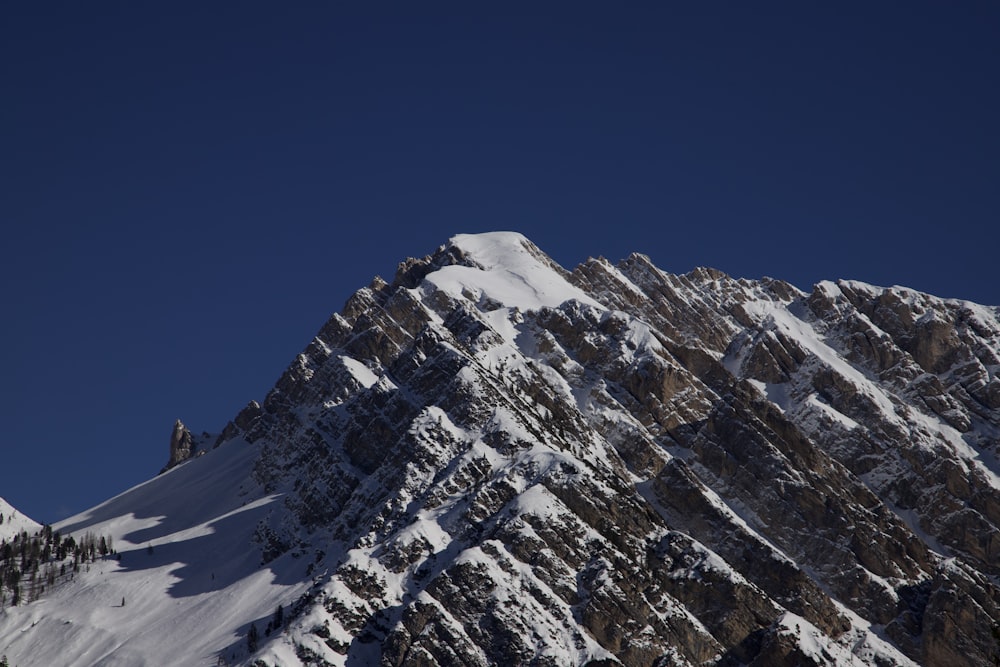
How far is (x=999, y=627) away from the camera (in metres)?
112
